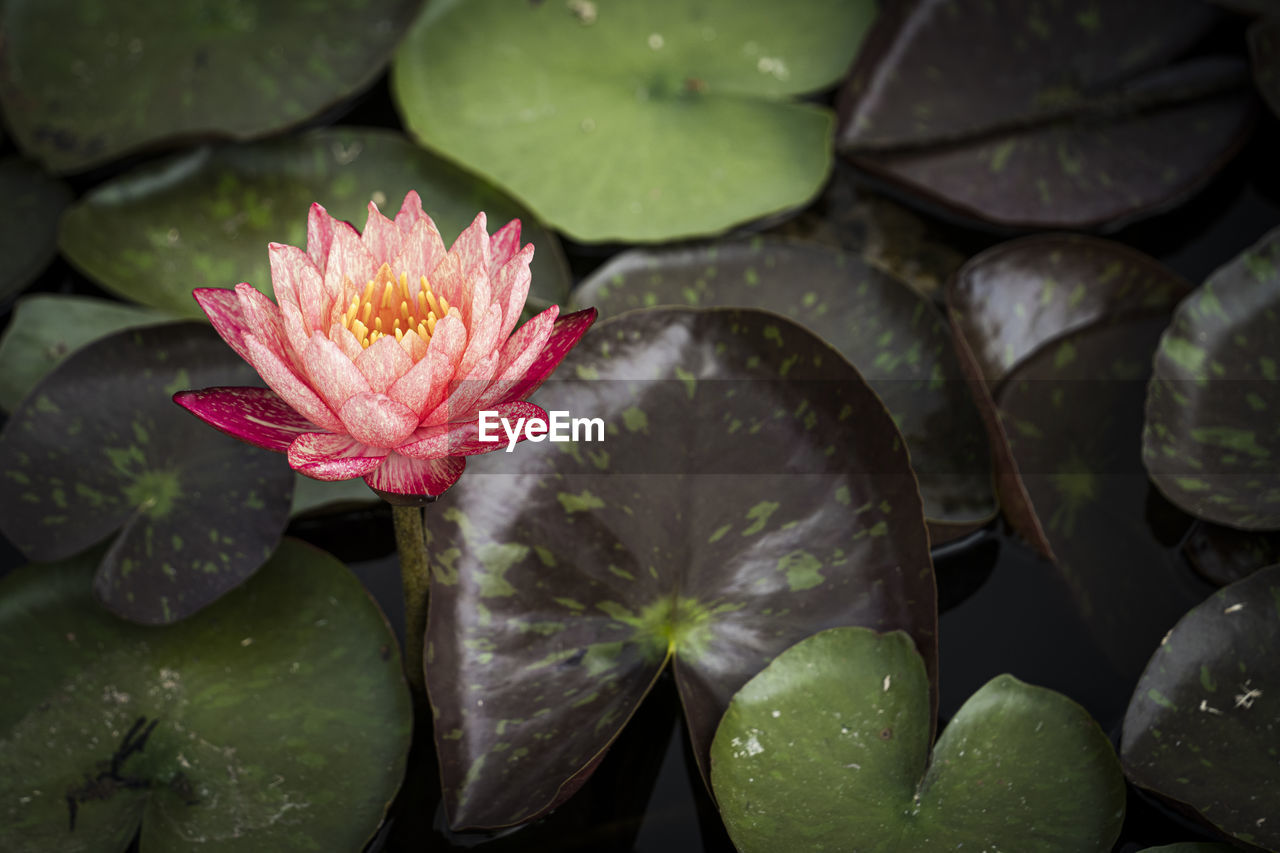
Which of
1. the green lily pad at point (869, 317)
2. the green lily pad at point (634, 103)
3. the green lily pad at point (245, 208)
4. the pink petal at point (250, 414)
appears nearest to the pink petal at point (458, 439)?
the pink petal at point (250, 414)

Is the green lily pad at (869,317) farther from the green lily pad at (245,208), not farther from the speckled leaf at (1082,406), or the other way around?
the green lily pad at (245,208)

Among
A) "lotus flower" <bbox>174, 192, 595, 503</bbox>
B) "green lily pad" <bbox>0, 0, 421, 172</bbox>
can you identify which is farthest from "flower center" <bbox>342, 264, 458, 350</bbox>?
"green lily pad" <bbox>0, 0, 421, 172</bbox>

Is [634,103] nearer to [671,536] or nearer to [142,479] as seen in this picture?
[671,536]

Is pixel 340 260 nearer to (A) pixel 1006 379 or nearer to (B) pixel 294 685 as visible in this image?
(B) pixel 294 685

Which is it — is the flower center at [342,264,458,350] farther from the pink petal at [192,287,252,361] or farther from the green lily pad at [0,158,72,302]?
the green lily pad at [0,158,72,302]

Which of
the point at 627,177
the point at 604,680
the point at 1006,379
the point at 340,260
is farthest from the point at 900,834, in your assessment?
the point at 627,177
